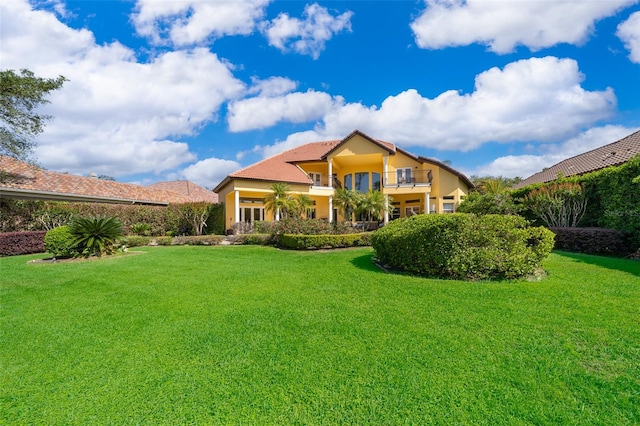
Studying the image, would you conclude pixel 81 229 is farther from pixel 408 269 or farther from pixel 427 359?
pixel 427 359

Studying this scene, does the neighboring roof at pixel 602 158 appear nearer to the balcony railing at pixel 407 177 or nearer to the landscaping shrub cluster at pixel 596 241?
the landscaping shrub cluster at pixel 596 241

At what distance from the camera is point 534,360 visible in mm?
3721

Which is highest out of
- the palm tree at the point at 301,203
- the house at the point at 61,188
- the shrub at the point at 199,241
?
the house at the point at 61,188

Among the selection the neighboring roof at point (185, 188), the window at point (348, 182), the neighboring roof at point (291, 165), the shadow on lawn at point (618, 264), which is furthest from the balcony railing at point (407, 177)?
the neighboring roof at point (185, 188)

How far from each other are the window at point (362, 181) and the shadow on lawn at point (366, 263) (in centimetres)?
1703

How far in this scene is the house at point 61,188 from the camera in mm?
18469

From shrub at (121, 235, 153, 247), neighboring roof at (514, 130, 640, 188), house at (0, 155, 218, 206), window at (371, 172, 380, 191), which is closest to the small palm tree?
shrub at (121, 235, 153, 247)

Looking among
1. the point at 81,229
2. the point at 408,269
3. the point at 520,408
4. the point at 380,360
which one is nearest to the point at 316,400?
the point at 380,360

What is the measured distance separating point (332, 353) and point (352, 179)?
83.2ft

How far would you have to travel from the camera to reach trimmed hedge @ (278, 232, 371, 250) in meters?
14.1

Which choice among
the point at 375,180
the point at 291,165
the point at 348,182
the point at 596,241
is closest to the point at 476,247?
the point at 596,241

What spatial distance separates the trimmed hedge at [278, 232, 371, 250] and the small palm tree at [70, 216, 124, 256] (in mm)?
8257

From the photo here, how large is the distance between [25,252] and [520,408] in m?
22.2

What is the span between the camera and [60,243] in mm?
12688
